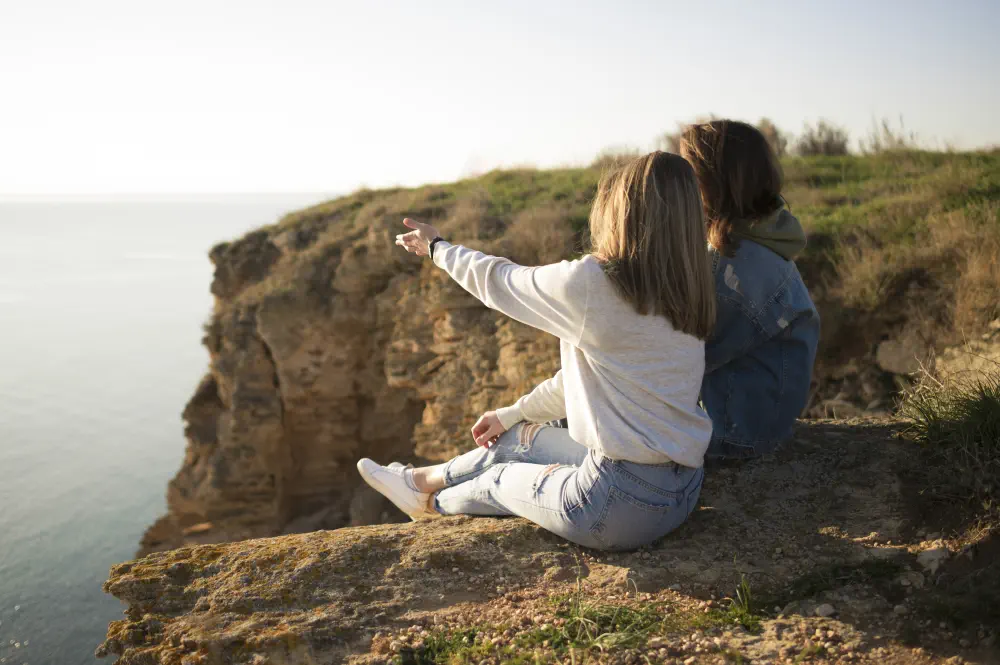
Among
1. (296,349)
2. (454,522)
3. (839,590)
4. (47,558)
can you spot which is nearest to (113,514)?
(47,558)

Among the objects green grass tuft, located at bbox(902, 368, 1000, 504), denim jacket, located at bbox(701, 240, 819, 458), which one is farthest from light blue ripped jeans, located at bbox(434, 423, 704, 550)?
green grass tuft, located at bbox(902, 368, 1000, 504)

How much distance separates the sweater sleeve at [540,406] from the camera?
321cm

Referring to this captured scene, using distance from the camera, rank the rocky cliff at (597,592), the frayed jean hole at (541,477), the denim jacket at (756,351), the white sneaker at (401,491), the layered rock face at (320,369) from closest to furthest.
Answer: the rocky cliff at (597,592)
the frayed jean hole at (541,477)
the denim jacket at (756,351)
the white sneaker at (401,491)
the layered rock face at (320,369)

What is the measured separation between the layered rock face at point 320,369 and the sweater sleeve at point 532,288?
6.60 metres

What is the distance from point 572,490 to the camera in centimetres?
284

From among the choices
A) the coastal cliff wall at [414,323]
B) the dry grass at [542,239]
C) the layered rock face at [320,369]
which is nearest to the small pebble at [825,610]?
the coastal cliff wall at [414,323]

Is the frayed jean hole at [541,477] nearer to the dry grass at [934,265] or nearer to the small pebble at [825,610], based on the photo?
the small pebble at [825,610]

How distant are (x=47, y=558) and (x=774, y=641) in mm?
21271

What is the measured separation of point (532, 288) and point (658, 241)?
49 centimetres

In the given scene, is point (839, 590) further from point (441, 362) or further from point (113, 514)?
point (113, 514)

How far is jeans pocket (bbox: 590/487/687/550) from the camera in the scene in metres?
2.75

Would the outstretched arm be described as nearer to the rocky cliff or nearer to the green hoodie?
the rocky cliff

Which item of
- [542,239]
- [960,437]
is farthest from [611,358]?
[542,239]

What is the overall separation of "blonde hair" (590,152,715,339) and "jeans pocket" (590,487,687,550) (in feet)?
2.35
